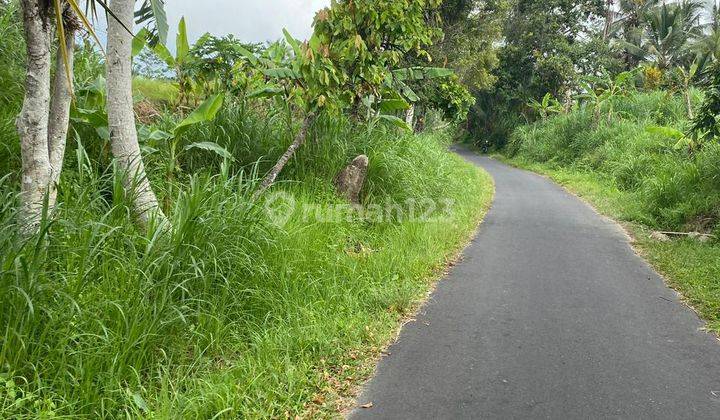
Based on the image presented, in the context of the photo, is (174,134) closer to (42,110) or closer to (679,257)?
(42,110)

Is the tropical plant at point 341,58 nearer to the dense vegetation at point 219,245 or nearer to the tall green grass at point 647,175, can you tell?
the dense vegetation at point 219,245

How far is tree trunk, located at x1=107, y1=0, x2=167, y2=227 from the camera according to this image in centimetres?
447

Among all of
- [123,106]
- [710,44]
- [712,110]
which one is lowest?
[123,106]

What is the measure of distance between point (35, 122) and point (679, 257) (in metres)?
7.27

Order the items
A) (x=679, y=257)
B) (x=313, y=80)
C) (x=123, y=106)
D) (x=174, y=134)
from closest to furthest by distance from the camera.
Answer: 1. (x=123, y=106)
2. (x=174, y=134)
3. (x=313, y=80)
4. (x=679, y=257)

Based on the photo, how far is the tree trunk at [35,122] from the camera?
340 cm

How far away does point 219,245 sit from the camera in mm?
4270

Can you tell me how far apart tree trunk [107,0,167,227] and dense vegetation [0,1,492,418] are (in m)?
0.08

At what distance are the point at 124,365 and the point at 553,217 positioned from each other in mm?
8520

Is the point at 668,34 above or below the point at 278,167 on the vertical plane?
above

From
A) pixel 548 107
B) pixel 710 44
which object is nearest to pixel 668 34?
pixel 710 44

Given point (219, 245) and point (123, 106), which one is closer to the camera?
point (219, 245)

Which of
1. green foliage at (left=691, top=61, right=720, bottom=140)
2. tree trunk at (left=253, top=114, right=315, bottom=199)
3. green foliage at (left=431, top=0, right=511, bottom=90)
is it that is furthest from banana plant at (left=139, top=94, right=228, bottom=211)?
green foliage at (left=431, top=0, right=511, bottom=90)

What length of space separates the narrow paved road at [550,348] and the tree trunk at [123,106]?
2542 millimetres
